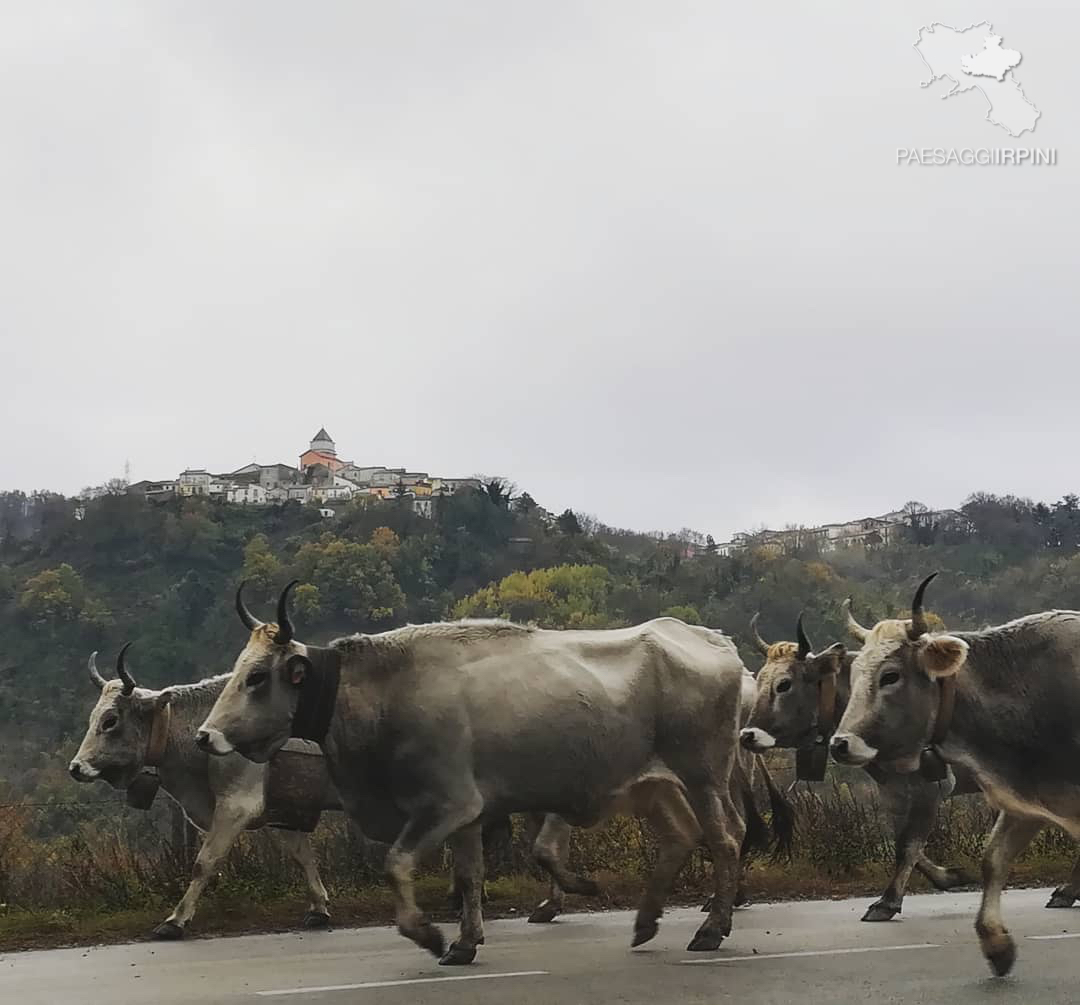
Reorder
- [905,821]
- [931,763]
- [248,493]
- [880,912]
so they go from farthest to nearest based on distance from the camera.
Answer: [248,493] → [905,821] → [880,912] → [931,763]

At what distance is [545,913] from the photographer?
12.2 m

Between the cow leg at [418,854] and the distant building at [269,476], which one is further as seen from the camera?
the distant building at [269,476]

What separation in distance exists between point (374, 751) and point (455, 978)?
62.8 inches

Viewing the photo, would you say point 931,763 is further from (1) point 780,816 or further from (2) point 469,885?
(1) point 780,816

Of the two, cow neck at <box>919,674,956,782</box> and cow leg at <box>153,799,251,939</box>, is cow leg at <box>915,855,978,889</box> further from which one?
cow leg at <box>153,799,251,939</box>

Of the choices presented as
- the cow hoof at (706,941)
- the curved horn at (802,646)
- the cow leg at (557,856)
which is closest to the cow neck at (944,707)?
the cow hoof at (706,941)

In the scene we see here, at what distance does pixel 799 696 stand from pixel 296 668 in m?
5.63

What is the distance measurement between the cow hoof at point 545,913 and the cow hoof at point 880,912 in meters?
2.61

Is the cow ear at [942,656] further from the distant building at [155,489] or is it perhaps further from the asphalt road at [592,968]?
the distant building at [155,489]

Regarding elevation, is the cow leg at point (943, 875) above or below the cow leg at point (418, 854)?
below

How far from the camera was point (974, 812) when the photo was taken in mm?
16797

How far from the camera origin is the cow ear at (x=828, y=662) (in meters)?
13.4

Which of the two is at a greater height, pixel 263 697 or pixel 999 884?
pixel 263 697

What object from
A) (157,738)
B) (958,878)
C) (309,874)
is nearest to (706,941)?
(309,874)
